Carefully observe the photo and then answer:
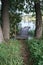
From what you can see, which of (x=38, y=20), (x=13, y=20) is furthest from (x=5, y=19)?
(x=13, y=20)

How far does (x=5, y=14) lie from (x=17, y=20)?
16.7 ft

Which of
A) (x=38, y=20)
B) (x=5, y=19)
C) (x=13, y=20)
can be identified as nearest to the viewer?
(x=5, y=19)

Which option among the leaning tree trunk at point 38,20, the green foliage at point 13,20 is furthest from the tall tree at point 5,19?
the green foliage at point 13,20

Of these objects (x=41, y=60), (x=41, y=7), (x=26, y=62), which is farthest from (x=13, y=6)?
(x=41, y=60)

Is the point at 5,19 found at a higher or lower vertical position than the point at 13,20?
higher

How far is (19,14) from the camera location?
66.6 ft

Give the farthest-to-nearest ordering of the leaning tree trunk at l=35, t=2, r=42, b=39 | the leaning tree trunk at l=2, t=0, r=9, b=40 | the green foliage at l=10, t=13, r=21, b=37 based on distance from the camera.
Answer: the green foliage at l=10, t=13, r=21, b=37, the leaning tree trunk at l=35, t=2, r=42, b=39, the leaning tree trunk at l=2, t=0, r=9, b=40

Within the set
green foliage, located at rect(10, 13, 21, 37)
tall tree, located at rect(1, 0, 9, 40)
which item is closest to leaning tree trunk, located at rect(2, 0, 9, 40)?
tall tree, located at rect(1, 0, 9, 40)

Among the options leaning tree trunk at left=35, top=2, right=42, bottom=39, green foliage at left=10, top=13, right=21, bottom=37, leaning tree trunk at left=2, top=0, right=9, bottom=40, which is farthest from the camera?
green foliage at left=10, top=13, right=21, bottom=37

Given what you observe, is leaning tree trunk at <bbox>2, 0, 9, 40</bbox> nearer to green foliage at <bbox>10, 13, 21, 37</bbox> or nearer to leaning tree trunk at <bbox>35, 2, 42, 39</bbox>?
leaning tree trunk at <bbox>35, 2, 42, 39</bbox>

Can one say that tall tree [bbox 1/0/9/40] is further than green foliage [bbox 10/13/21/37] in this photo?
No

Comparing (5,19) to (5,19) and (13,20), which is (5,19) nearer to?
(5,19)

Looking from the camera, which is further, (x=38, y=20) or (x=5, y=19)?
(x=38, y=20)

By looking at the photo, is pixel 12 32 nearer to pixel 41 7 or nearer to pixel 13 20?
pixel 13 20
